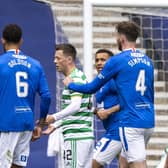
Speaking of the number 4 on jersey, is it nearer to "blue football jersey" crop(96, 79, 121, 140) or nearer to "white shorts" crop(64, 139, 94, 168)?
"blue football jersey" crop(96, 79, 121, 140)

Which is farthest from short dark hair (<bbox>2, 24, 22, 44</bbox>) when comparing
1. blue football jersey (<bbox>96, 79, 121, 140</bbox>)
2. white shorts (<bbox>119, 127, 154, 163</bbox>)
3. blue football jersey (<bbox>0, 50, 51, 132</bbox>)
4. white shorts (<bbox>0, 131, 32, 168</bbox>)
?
white shorts (<bbox>119, 127, 154, 163</bbox>)

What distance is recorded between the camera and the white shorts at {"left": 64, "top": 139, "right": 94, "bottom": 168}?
9469 millimetres

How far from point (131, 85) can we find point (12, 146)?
120cm

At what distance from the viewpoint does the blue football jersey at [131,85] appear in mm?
8703

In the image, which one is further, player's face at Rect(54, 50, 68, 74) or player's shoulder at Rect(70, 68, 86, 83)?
player's face at Rect(54, 50, 68, 74)

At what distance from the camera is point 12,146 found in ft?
28.6

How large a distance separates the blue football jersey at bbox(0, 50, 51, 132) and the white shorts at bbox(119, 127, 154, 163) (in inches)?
31.9

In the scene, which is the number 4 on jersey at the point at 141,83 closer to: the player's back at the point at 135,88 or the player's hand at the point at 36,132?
the player's back at the point at 135,88

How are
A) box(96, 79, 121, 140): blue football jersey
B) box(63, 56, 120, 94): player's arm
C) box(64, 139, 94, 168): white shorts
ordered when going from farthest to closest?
box(64, 139, 94, 168): white shorts
box(96, 79, 121, 140): blue football jersey
box(63, 56, 120, 94): player's arm

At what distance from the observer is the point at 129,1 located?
10.5 meters

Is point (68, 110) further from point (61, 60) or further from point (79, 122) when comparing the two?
point (61, 60)

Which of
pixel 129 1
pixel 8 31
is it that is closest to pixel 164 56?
pixel 129 1

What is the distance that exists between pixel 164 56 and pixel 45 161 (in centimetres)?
193

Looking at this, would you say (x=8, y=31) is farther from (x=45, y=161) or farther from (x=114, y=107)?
(x=45, y=161)
